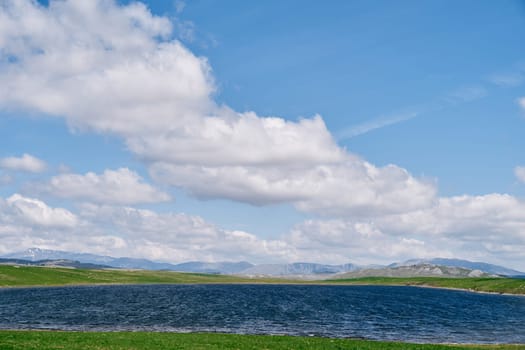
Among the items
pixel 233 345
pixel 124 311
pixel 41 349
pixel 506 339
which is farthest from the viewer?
pixel 124 311

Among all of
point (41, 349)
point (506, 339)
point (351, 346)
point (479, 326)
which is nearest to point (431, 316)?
point (479, 326)

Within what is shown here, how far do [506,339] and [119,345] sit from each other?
6070cm

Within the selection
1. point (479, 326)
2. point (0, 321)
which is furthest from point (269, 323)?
point (0, 321)

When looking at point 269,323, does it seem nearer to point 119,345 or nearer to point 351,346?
point 351,346

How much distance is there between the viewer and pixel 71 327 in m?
79.3

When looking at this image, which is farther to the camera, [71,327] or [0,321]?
[0,321]

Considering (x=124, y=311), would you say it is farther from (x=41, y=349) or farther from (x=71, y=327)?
(x=41, y=349)

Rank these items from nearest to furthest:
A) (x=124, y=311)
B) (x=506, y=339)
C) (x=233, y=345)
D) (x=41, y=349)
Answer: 1. (x=41, y=349)
2. (x=233, y=345)
3. (x=506, y=339)
4. (x=124, y=311)

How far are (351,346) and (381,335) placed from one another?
26.6 m

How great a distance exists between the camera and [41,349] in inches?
1775

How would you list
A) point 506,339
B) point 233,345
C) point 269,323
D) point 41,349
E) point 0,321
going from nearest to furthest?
1. point 41,349
2. point 233,345
3. point 506,339
4. point 0,321
5. point 269,323

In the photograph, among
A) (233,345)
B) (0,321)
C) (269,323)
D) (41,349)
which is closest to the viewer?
(41,349)

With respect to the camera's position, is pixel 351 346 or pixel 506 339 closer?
pixel 351 346

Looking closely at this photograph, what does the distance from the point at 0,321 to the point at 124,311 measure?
3088 centimetres
